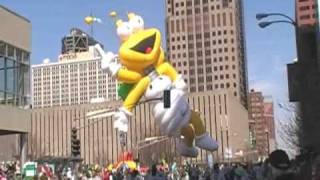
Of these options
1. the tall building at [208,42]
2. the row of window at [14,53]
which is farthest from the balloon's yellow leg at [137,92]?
the tall building at [208,42]

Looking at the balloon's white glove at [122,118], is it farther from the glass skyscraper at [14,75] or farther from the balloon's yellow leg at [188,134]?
the glass skyscraper at [14,75]

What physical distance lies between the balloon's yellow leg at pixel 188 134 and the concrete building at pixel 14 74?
1003 cm

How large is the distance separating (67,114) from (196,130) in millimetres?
105271

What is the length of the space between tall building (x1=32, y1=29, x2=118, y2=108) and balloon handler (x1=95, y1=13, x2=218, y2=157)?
76.6 metres

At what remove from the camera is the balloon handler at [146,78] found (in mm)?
28266

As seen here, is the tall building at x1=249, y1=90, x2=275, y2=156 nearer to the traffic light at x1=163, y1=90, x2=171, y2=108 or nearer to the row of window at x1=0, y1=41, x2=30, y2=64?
the row of window at x1=0, y1=41, x2=30, y2=64

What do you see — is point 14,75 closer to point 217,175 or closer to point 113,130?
point 217,175

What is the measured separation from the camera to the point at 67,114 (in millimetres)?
134125

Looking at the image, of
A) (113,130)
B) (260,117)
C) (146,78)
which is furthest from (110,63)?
(260,117)

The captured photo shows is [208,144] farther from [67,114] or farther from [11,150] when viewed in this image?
[67,114]

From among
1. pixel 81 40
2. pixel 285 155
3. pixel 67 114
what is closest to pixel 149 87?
pixel 285 155

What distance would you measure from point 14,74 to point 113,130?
307 feet

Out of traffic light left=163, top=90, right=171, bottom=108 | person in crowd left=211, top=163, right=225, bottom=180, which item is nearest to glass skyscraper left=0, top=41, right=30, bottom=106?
person in crowd left=211, top=163, right=225, bottom=180

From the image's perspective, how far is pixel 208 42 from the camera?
12719 centimetres
